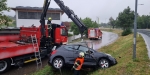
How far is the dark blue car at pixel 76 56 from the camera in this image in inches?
380

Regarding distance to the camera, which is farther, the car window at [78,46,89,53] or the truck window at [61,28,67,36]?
the truck window at [61,28,67,36]

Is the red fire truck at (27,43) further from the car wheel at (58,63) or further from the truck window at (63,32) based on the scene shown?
the car wheel at (58,63)

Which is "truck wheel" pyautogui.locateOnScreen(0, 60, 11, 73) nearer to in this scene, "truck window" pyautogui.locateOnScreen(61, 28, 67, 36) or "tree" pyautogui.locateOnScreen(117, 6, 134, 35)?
"truck window" pyautogui.locateOnScreen(61, 28, 67, 36)

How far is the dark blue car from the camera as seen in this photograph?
380 inches

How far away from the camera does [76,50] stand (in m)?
9.87

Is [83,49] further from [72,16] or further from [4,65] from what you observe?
[72,16]

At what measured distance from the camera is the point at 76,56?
31.8ft

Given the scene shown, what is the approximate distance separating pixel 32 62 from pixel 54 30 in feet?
10.9

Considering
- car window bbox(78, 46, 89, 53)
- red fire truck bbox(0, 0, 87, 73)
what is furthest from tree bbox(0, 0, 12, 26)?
car window bbox(78, 46, 89, 53)

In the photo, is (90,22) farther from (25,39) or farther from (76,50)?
(76,50)

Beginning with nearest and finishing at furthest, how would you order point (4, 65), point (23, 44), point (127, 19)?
point (4, 65)
point (23, 44)
point (127, 19)

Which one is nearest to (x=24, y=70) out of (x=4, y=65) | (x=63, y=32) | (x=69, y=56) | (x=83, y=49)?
(x=4, y=65)

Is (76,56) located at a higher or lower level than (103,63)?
higher

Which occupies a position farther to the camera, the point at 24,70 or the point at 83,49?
the point at 24,70
